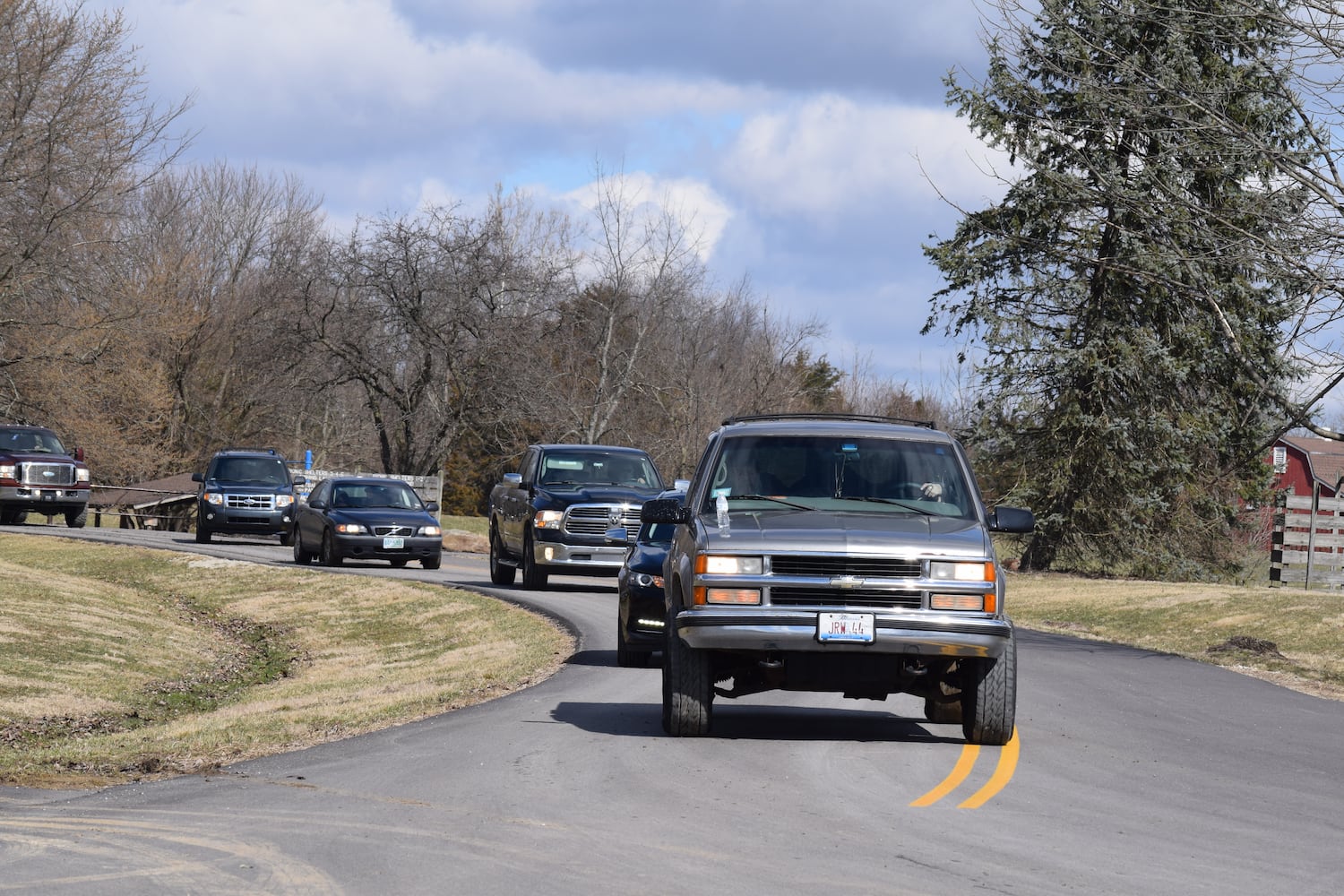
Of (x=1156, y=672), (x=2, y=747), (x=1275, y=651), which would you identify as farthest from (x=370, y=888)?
(x=1275, y=651)

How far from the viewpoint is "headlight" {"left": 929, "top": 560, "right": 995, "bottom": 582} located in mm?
10111

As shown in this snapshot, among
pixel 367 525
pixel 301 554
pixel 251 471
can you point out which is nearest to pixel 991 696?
pixel 367 525

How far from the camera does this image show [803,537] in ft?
33.3

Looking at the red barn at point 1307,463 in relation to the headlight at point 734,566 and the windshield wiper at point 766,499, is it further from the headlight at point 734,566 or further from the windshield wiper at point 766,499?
the headlight at point 734,566

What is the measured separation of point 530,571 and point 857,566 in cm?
1594

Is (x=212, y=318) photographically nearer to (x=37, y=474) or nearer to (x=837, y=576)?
(x=37, y=474)

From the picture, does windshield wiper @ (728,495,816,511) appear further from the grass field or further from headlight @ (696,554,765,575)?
the grass field

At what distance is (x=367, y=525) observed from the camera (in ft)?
99.9

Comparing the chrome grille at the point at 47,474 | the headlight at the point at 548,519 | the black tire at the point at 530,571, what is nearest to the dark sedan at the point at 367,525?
the black tire at the point at 530,571

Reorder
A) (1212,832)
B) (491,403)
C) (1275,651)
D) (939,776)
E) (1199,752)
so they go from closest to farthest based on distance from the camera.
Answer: (1212,832)
(939,776)
(1199,752)
(1275,651)
(491,403)

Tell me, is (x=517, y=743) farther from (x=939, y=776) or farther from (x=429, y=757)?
(x=939, y=776)

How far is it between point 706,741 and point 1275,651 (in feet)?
38.8

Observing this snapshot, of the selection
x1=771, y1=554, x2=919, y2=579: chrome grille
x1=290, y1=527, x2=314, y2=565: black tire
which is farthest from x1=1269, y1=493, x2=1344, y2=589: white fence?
x1=771, y1=554, x2=919, y2=579: chrome grille

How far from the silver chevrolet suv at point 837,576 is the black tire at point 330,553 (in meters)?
19.8
